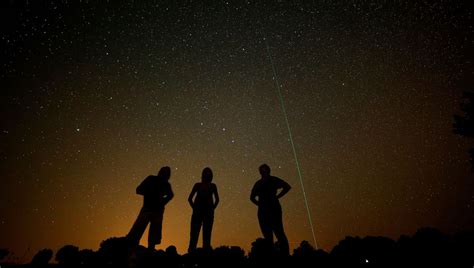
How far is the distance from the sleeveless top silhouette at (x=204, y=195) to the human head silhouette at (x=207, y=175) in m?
0.09

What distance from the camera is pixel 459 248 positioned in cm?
386

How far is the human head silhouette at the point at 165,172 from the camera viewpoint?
16.5ft

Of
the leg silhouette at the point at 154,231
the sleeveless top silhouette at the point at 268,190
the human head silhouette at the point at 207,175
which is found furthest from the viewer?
the human head silhouette at the point at 207,175

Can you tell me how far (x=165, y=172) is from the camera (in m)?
5.07

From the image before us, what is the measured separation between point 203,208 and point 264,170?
4.74 feet

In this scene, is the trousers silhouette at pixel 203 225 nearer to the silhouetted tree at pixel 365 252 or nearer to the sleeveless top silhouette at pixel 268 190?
the sleeveless top silhouette at pixel 268 190

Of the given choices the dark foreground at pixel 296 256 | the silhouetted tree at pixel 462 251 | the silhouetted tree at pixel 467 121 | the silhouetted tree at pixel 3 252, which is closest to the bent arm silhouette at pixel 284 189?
the dark foreground at pixel 296 256

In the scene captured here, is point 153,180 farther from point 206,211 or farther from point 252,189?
point 252,189

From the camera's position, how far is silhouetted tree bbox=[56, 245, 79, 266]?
4019 mm

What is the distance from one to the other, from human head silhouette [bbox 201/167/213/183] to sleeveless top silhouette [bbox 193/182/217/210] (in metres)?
0.09

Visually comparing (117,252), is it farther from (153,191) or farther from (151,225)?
(153,191)

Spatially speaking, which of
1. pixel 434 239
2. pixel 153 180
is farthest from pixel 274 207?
pixel 434 239

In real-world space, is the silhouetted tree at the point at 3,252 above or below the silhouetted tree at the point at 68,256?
above

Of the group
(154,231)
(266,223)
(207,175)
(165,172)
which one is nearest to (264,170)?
(266,223)
